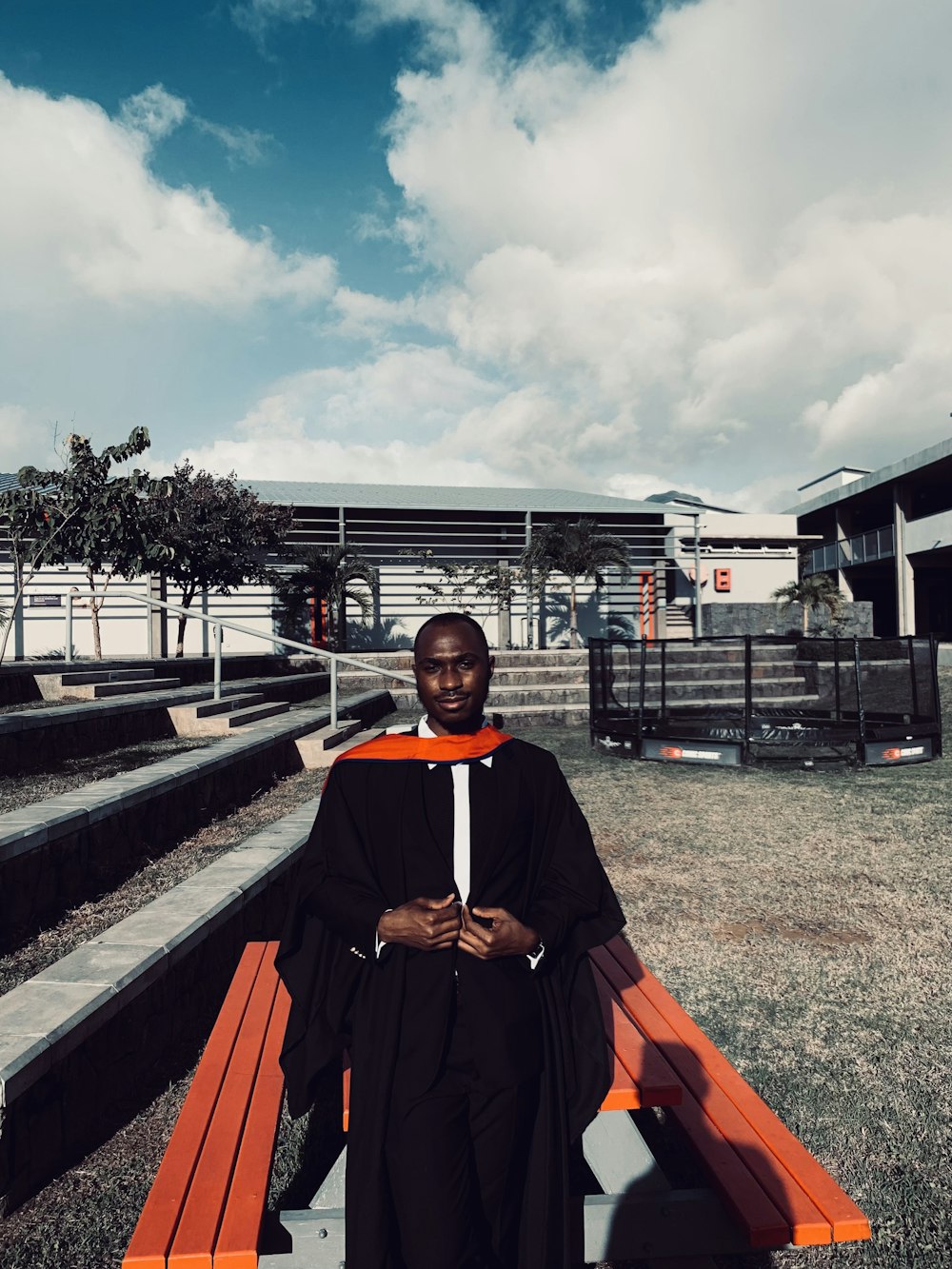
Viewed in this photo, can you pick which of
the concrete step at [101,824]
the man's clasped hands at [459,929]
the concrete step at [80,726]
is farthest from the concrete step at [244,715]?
the man's clasped hands at [459,929]

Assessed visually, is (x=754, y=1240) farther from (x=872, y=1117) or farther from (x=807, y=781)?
(x=807, y=781)

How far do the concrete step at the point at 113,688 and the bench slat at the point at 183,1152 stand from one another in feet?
20.8

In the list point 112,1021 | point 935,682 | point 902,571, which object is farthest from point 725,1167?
point 902,571

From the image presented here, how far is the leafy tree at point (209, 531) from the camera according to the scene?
17.1 meters

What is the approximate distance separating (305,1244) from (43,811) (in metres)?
2.59

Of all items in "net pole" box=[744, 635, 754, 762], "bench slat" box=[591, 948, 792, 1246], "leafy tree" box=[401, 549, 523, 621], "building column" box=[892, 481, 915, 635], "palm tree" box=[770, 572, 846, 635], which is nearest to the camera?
"bench slat" box=[591, 948, 792, 1246]

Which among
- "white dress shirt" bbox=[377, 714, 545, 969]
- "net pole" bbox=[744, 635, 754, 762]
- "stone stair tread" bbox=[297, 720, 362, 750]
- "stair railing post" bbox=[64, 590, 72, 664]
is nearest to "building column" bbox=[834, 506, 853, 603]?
"net pole" bbox=[744, 635, 754, 762]

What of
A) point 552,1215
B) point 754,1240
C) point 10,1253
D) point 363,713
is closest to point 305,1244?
point 552,1215

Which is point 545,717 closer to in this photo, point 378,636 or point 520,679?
point 520,679

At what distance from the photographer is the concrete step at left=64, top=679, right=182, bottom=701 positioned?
8.11 metres

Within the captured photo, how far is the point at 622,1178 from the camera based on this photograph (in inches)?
84.9

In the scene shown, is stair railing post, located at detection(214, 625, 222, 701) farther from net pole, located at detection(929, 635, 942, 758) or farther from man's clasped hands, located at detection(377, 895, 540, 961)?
net pole, located at detection(929, 635, 942, 758)

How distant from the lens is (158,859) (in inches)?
175

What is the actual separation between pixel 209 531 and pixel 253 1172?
1680 centimetres
